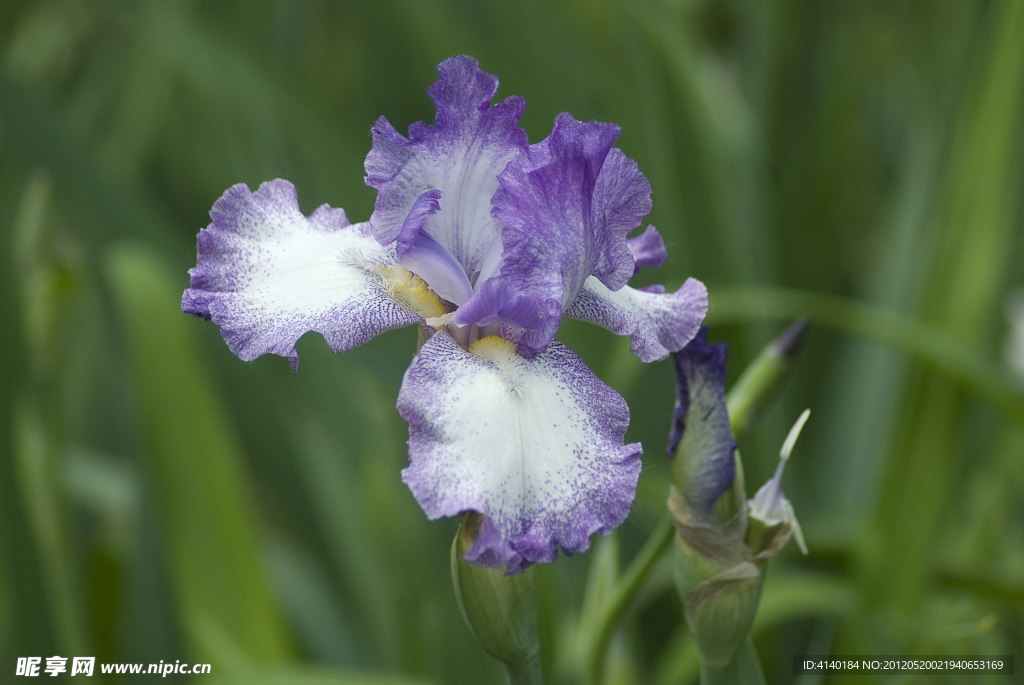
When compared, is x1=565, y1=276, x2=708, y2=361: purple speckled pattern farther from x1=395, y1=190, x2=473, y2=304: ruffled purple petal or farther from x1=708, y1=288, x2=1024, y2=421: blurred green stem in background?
x1=708, y1=288, x2=1024, y2=421: blurred green stem in background

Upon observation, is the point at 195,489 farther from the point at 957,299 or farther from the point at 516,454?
the point at 957,299

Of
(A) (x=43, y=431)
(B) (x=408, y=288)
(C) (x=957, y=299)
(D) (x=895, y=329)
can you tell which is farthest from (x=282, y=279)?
(C) (x=957, y=299)

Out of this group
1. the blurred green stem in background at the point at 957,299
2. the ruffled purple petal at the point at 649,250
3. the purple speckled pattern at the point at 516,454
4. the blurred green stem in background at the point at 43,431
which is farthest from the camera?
the blurred green stem in background at the point at 957,299

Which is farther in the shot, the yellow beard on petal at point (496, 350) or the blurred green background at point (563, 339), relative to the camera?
the blurred green background at point (563, 339)

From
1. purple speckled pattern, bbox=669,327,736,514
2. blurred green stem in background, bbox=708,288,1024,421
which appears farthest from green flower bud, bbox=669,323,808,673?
blurred green stem in background, bbox=708,288,1024,421

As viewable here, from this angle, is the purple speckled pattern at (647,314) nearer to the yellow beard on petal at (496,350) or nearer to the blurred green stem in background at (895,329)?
the yellow beard on petal at (496,350)

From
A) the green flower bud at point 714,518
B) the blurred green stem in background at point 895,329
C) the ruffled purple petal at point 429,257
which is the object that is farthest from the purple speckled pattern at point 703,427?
the blurred green stem in background at point 895,329

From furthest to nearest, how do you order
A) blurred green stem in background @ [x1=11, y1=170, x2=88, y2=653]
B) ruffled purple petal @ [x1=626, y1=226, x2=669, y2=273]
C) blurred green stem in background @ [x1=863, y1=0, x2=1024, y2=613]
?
blurred green stem in background @ [x1=863, y1=0, x2=1024, y2=613] < blurred green stem in background @ [x1=11, y1=170, x2=88, y2=653] < ruffled purple petal @ [x1=626, y1=226, x2=669, y2=273]

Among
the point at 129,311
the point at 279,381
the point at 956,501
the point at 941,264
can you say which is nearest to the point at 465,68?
the point at 129,311
